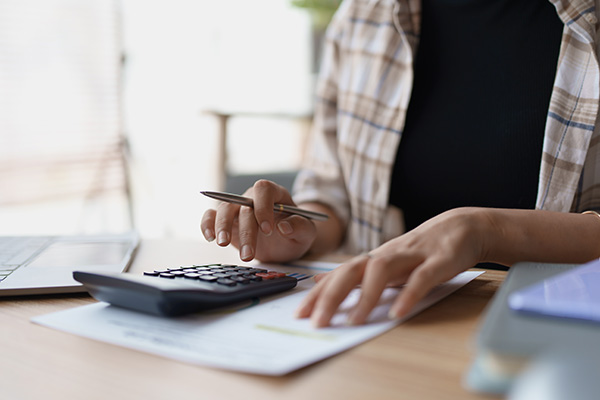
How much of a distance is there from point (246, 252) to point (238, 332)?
225 millimetres

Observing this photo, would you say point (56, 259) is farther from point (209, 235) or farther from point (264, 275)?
point (264, 275)

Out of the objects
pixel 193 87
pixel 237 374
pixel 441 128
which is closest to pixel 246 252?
pixel 237 374

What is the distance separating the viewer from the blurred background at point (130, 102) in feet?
9.23

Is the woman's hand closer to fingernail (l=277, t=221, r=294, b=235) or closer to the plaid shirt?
fingernail (l=277, t=221, r=294, b=235)

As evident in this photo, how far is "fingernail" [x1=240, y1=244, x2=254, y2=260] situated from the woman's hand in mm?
158

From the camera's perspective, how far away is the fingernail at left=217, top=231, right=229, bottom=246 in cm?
62

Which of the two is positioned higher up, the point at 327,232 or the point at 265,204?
the point at 265,204

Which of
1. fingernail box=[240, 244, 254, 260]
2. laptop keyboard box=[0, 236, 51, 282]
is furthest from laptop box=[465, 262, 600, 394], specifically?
laptop keyboard box=[0, 236, 51, 282]

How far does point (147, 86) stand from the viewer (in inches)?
126

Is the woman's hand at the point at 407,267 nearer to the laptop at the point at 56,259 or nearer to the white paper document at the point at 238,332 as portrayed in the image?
the white paper document at the point at 238,332

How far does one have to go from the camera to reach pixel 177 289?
423mm

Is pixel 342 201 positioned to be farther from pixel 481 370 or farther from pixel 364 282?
pixel 481 370

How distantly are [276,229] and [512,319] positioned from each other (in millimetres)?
416

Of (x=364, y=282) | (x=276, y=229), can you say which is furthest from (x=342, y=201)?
(x=364, y=282)
